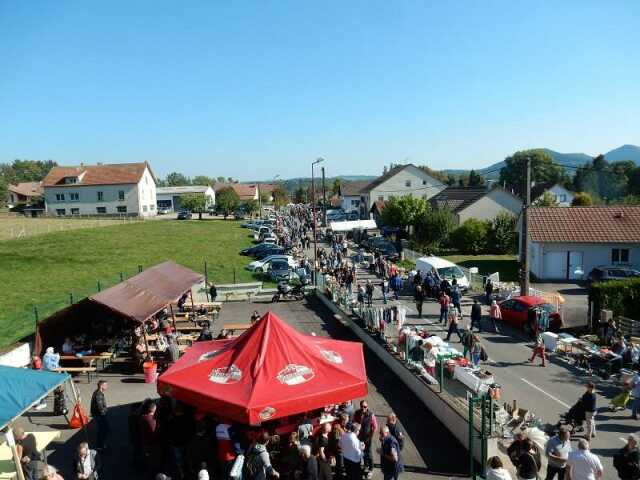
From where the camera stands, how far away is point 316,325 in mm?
20438

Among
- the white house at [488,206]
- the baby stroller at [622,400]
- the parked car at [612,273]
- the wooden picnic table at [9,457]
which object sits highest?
the white house at [488,206]

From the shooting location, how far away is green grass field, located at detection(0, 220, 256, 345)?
22812 mm

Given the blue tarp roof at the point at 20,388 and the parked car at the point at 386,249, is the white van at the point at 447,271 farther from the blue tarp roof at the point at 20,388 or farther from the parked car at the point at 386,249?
the blue tarp roof at the point at 20,388

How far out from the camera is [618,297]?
62.5 ft

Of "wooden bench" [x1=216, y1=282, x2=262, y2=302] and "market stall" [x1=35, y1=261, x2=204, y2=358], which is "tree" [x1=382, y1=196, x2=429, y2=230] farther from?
"market stall" [x1=35, y1=261, x2=204, y2=358]

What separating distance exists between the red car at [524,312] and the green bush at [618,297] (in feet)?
5.38

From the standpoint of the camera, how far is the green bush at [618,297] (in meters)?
18.9

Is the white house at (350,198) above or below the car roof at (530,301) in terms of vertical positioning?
above

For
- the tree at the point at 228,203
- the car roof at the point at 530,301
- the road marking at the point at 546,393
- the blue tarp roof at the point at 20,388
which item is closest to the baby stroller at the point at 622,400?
the road marking at the point at 546,393

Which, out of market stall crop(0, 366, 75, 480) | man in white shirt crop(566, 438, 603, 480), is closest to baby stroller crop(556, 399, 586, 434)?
man in white shirt crop(566, 438, 603, 480)

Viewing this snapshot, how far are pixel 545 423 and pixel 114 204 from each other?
238 ft

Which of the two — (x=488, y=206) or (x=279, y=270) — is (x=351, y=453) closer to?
(x=279, y=270)

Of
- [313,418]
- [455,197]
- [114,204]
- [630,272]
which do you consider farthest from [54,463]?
[114,204]

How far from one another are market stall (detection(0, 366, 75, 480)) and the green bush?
1814 centimetres
